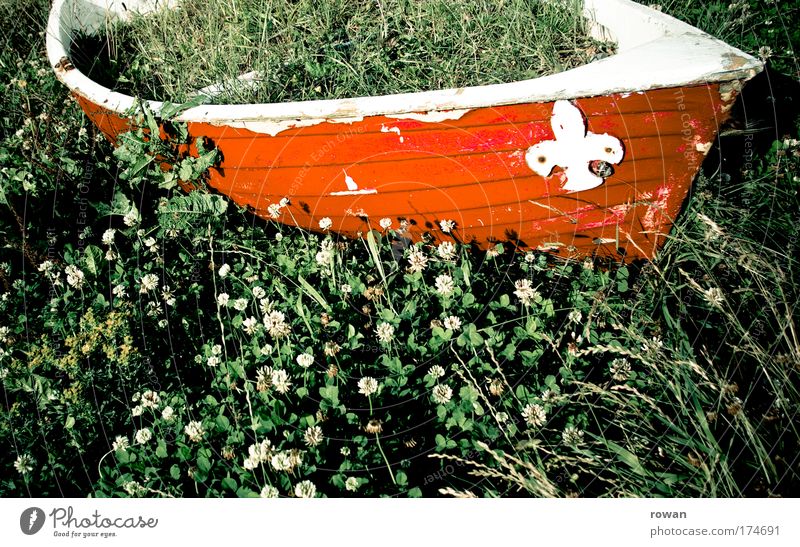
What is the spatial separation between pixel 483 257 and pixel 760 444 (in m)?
1.39

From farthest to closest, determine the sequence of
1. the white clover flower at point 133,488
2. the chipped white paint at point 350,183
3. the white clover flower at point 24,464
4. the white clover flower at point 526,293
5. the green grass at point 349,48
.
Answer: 1. the green grass at point 349,48
2. the chipped white paint at point 350,183
3. the white clover flower at point 526,293
4. the white clover flower at point 24,464
5. the white clover flower at point 133,488

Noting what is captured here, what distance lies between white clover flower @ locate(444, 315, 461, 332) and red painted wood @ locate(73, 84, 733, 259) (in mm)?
572

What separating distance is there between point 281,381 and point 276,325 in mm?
269

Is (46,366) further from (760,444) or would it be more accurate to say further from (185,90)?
(760,444)

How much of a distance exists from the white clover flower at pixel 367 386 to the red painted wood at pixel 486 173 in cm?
93

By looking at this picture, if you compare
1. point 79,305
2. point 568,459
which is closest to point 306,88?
point 79,305

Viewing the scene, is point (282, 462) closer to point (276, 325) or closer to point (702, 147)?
point (276, 325)

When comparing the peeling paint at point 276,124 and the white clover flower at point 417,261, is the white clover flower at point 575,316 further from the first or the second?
the peeling paint at point 276,124

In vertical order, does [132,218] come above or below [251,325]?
above

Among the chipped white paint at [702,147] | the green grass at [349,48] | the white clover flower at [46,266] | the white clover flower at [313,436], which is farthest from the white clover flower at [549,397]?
the white clover flower at [46,266]

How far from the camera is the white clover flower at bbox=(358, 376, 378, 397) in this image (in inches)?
78.1

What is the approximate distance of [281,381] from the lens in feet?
6.60

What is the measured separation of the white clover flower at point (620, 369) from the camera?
2.10 meters

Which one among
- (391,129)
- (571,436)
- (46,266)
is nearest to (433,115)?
(391,129)
